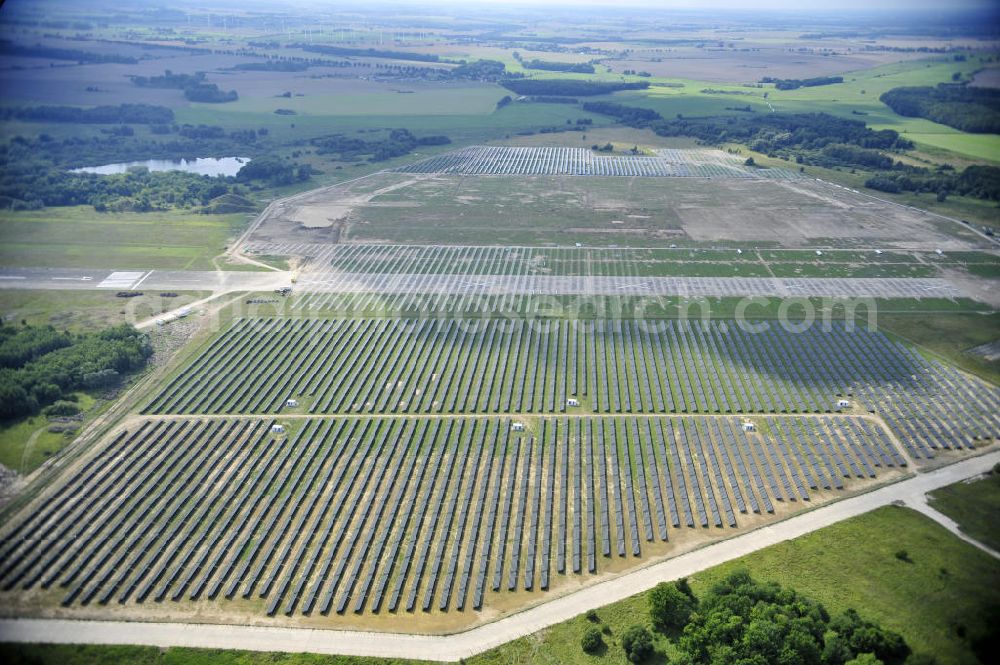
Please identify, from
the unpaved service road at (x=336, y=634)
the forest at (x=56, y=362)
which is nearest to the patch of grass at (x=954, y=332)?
the unpaved service road at (x=336, y=634)

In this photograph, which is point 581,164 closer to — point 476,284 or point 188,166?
point 476,284

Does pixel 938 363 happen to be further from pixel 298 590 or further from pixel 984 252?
pixel 298 590

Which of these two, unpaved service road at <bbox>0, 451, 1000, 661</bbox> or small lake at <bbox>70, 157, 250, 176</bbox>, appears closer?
unpaved service road at <bbox>0, 451, 1000, 661</bbox>

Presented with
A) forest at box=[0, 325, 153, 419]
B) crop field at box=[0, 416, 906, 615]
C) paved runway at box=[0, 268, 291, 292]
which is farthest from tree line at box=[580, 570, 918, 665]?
paved runway at box=[0, 268, 291, 292]

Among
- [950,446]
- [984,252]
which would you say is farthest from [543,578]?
[984,252]

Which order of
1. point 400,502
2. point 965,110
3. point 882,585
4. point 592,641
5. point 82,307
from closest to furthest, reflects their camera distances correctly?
point 592,641 < point 882,585 < point 400,502 < point 82,307 < point 965,110

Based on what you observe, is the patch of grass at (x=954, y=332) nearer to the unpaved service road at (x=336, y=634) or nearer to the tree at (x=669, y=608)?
the unpaved service road at (x=336, y=634)

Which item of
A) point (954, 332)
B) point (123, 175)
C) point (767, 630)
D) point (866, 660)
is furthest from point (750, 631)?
point (123, 175)

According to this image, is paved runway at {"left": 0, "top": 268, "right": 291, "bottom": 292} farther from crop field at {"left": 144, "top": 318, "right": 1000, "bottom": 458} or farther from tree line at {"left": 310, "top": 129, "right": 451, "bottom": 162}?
tree line at {"left": 310, "top": 129, "right": 451, "bottom": 162}
